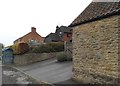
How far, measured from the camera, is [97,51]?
1348cm

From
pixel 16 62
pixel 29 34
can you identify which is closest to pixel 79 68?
pixel 16 62

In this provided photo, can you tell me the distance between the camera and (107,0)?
1475 centimetres

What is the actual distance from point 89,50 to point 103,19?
2.16 meters

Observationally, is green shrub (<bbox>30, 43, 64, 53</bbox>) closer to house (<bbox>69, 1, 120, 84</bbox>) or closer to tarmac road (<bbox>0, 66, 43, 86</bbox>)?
tarmac road (<bbox>0, 66, 43, 86</bbox>)

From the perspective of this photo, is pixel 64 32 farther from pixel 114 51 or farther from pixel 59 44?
pixel 114 51

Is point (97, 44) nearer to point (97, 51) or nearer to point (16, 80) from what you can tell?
point (97, 51)

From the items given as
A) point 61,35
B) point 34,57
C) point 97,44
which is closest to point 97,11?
point 97,44

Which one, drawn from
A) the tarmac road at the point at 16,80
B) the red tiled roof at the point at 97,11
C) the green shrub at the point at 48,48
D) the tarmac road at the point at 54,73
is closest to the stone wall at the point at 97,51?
the red tiled roof at the point at 97,11

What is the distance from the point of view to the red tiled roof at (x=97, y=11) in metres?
12.7

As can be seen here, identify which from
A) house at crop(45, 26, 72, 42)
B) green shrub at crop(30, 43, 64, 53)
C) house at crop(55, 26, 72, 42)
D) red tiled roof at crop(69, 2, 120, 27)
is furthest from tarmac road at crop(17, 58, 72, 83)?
house at crop(45, 26, 72, 42)

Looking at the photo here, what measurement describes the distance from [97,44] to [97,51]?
38cm

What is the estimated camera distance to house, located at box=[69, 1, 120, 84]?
40.2 ft

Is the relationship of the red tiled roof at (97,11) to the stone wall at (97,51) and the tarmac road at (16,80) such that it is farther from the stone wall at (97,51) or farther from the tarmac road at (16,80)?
the tarmac road at (16,80)

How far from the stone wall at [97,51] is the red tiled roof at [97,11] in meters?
0.27
